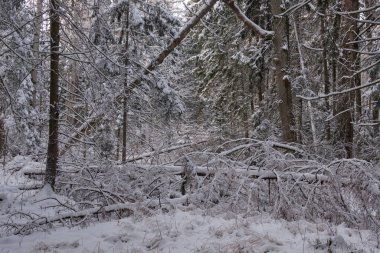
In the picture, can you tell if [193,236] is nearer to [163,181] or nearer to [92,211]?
[92,211]

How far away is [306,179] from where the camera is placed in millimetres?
6840

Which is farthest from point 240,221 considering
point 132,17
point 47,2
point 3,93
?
point 132,17

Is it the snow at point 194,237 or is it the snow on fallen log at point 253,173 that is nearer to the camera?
the snow at point 194,237

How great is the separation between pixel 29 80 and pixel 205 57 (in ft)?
33.3

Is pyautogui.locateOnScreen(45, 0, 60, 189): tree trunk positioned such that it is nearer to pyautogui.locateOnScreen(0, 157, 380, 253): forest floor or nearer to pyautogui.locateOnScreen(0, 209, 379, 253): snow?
pyautogui.locateOnScreen(0, 157, 380, 253): forest floor

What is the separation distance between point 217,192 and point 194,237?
222 cm

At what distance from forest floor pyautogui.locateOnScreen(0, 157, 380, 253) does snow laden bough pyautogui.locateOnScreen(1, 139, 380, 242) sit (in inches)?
14.1

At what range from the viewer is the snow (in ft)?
14.7

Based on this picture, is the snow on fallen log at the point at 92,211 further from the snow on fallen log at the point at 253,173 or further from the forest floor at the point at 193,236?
the snow on fallen log at the point at 253,173

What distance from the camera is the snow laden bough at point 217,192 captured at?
612cm

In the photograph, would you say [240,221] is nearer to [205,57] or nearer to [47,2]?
[47,2]

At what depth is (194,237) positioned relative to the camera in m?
5.02

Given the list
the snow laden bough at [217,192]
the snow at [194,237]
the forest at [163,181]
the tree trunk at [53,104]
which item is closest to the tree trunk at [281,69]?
the forest at [163,181]

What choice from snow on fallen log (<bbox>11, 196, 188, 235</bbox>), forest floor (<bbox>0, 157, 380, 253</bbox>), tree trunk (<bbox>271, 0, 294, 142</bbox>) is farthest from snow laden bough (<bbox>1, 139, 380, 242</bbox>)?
tree trunk (<bbox>271, 0, 294, 142</bbox>)
